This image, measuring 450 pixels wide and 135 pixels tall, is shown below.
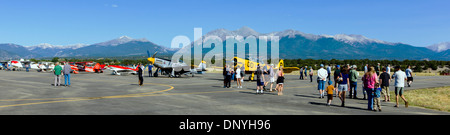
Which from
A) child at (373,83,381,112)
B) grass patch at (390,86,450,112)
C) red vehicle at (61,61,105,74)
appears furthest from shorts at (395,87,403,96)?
red vehicle at (61,61,105,74)

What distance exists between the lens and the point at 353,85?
14805 mm

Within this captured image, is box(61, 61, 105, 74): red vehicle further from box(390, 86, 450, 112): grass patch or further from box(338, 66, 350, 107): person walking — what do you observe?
box(390, 86, 450, 112): grass patch

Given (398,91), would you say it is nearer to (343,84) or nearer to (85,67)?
(343,84)

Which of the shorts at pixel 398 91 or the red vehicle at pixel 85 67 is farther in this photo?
the red vehicle at pixel 85 67

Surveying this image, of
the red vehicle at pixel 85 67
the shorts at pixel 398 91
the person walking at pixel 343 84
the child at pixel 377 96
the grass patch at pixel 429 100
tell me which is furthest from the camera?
the red vehicle at pixel 85 67

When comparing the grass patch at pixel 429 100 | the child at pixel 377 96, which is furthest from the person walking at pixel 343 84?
the grass patch at pixel 429 100

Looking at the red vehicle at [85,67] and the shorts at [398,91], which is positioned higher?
the red vehicle at [85,67]

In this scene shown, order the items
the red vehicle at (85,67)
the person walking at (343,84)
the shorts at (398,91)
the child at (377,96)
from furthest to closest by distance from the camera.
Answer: the red vehicle at (85,67) → the person walking at (343,84) → the shorts at (398,91) → the child at (377,96)

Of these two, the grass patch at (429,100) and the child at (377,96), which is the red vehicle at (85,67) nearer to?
the grass patch at (429,100)

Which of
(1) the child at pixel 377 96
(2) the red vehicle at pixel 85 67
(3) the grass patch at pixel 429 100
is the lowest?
(3) the grass patch at pixel 429 100
